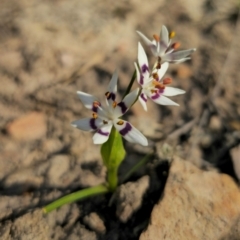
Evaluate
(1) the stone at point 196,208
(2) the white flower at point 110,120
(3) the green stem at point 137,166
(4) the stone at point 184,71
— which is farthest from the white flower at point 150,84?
(4) the stone at point 184,71

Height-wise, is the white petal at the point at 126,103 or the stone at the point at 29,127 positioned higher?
the white petal at the point at 126,103

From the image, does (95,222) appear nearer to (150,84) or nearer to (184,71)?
(150,84)

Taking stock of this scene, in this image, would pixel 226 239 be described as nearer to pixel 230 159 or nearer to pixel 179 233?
pixel 179 233

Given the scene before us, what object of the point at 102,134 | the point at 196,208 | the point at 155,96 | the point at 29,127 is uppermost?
the point at 155,96

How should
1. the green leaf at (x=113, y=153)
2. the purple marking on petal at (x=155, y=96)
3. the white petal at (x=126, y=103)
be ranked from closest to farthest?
the white petal at (x=126, y=103) → the purple marking on petal at (x=155, y=96) → the green leaf at (x=113, y=153)

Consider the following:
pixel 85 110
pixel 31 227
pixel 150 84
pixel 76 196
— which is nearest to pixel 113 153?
pixel 76 196

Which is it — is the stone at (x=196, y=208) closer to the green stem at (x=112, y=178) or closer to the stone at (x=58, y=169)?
the green stem at (x=112, y=178)

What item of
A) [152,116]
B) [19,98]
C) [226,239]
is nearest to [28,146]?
[19,98]
